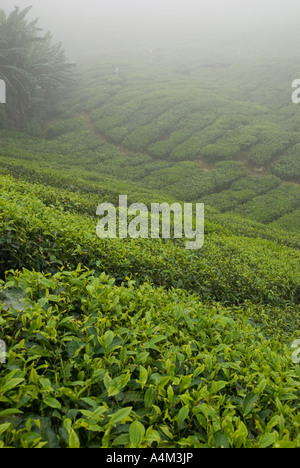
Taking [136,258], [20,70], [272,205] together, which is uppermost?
[20,70]

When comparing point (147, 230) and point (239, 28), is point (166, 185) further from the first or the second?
point (239, 28)

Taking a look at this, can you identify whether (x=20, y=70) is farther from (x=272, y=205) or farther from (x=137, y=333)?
(x=137, y=333)

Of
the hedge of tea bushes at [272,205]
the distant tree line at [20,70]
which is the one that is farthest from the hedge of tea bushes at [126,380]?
the distant tree line at [20,70]

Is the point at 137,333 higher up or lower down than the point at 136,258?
lower down

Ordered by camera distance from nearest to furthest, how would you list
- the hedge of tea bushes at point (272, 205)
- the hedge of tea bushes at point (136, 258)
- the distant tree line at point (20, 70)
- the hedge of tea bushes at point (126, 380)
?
the hedge of tea bushes at point (126, 380), the hedge of tea bushes at point (136, 258), the hedge of tea bushes at point (272, 205), the distant tree line at point (20, 70)

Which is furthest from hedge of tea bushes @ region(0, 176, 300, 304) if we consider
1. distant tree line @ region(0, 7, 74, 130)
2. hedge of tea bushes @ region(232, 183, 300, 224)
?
distant tree line @ region(0, 7, 74, 130)

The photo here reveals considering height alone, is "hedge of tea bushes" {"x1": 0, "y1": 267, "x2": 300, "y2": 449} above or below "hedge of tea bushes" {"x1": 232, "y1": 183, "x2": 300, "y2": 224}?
below

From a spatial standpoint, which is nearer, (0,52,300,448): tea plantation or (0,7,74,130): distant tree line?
(0,52,300,448): tea plantation

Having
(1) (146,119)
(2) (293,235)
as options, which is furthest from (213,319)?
(1) (146,119)

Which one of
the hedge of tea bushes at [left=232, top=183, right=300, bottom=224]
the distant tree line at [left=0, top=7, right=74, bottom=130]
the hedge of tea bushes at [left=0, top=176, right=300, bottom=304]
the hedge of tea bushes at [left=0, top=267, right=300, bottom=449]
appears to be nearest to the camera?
the hedge of tea bushes at [left=0, top=267, right=300, bottom=449]

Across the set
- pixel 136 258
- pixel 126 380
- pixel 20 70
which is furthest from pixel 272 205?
pixel 20 70

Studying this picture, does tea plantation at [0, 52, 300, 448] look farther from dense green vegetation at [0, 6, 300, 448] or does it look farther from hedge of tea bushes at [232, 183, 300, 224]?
hedge of tea bushes at [232, 183, 300, 224]

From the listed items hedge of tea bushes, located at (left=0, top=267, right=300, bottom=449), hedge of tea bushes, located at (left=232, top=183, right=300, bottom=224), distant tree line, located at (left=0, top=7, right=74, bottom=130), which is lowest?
hedge of tea bushes, located at (left=0, top=267, right=300, bottom=449)

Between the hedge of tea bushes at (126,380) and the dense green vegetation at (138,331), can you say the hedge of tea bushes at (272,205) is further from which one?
the hedge of tea bushes at (126,380)
